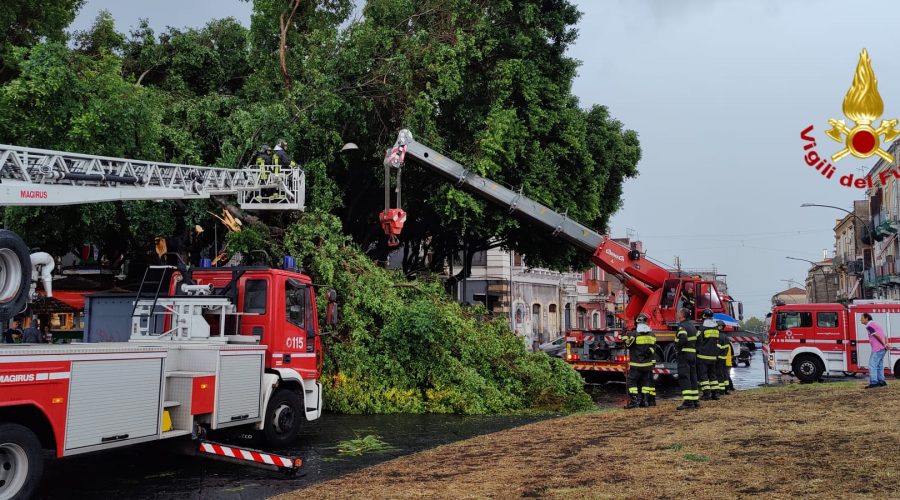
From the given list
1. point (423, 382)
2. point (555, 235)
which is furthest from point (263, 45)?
point (423, 382)

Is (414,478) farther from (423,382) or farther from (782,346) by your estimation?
(782,346)

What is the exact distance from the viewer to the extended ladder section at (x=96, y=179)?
8.65 m

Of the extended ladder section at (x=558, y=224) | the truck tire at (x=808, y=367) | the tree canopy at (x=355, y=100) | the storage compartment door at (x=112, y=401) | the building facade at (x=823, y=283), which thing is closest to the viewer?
the storage compartment door at (x=112, y=401)

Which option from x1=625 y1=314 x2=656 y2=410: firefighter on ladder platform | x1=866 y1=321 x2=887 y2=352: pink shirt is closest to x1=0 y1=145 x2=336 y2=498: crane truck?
x1=625 y1=314 x2=656 y2=410: firefighter on ladder platform

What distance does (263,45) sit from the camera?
23.1 m

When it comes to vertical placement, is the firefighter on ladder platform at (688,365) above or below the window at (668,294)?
below

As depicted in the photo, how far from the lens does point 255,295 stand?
10930 mm

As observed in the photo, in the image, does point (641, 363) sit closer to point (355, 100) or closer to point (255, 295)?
point (255, 295)

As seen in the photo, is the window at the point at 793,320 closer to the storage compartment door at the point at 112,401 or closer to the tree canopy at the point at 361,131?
the tree canopy at the point at 361,131

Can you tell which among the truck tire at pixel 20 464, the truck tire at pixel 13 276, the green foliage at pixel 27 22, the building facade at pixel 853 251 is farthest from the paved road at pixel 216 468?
the building facade at pixel 853 251

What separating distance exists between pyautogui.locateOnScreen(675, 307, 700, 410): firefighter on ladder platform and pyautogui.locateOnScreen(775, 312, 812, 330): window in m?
9.07

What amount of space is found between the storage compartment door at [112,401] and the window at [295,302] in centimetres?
314

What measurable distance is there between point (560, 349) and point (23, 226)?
22558mm

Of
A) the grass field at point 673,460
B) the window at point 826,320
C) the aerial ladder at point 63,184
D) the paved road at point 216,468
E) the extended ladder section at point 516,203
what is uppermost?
the extended ladder section at point 516,203
